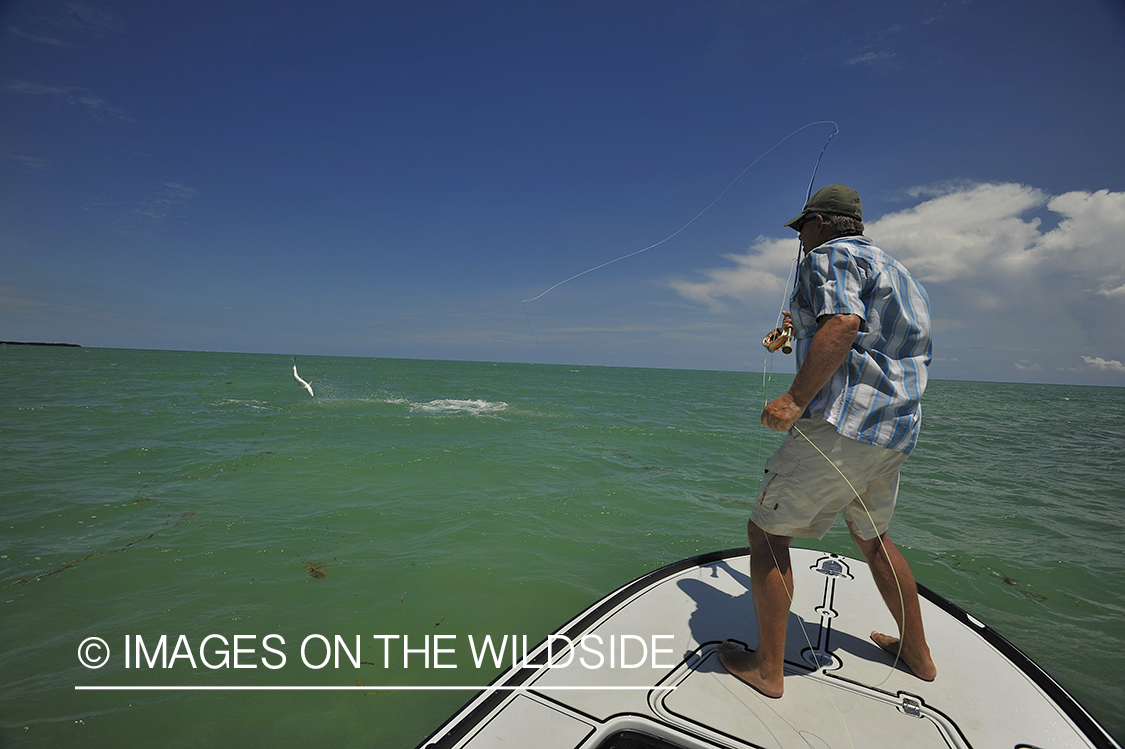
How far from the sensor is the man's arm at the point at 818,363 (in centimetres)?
174

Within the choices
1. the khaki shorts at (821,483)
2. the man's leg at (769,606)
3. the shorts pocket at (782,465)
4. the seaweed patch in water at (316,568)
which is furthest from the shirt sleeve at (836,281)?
the seaweed patch in water at (316,568)

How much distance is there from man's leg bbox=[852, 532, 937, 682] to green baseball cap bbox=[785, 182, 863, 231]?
1.42 metres

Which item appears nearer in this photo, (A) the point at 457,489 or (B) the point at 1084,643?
(B) the point at 1084,643

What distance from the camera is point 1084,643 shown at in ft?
12.1

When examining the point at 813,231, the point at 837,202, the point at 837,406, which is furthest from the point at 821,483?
the point at 837,202

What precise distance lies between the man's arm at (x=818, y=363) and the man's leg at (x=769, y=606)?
58 cm

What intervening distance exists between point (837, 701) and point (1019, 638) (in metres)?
3.06

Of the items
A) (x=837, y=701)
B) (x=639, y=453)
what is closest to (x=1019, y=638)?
(x=837, y=701)

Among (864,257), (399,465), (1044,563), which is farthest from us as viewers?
(399,465)

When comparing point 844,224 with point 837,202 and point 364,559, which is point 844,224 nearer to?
point 837,202

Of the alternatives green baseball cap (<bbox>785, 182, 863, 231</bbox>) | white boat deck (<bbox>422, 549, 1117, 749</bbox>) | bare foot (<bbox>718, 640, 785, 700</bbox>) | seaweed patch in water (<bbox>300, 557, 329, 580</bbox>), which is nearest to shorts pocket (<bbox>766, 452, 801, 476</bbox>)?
bare foot (<bbox>718, 640, 785, 700</bbox>)

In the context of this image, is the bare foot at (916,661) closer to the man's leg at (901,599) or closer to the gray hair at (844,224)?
the man's leg at (901,599)

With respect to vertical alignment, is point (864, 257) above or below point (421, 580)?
above

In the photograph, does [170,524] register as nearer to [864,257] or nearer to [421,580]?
[421,580]
